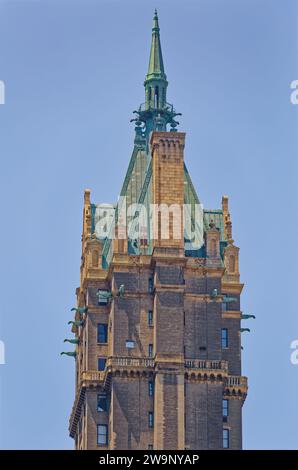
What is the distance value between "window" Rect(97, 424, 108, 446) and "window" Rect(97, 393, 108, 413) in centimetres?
163

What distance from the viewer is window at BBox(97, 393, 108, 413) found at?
19938 centimetres

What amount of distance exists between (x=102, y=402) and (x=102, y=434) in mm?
2969

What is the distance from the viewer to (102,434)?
649ft

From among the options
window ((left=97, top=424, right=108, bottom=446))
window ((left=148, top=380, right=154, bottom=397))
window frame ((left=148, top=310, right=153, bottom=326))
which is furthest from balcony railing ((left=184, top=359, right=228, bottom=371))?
window ((left=97, top=424, right=108, bottom=446))

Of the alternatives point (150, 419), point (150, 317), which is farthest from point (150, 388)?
point (150, 317)

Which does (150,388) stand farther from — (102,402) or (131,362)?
(102,402)

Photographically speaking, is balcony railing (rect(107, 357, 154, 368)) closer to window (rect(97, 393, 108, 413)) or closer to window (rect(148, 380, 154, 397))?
window (rect(148, 380, 154, 397))

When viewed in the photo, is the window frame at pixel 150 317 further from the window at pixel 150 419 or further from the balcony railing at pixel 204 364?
the window at pixel 150 419

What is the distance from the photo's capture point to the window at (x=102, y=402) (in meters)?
199
